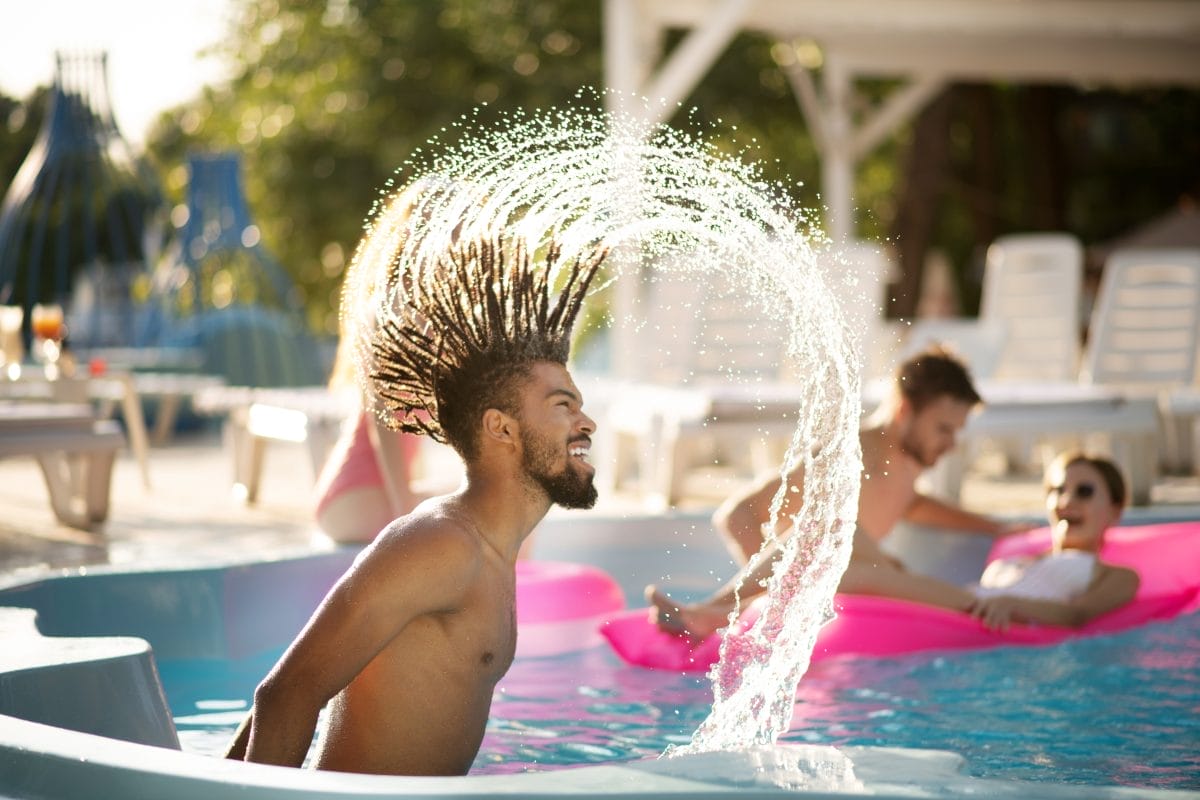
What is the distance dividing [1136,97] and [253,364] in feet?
57.3

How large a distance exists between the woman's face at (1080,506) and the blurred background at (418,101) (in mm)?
11009

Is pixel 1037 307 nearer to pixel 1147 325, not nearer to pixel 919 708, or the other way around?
pixel 1147 325

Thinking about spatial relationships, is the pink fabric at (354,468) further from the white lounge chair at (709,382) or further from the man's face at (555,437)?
the man's face at (555,437)

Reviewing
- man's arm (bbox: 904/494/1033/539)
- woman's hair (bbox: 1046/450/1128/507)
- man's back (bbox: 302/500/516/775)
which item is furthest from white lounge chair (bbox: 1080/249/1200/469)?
man's back (bbox: 302/500/516/775)

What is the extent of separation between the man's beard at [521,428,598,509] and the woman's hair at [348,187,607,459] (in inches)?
2.7

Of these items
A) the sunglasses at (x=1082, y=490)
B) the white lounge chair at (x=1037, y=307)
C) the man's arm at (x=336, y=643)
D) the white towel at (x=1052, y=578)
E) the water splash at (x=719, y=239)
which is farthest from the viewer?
the white lounge chair at (x=1037, y=307)

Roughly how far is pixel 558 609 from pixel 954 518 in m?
1.57

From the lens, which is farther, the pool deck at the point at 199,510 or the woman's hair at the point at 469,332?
the pool deck at the point at 199,510

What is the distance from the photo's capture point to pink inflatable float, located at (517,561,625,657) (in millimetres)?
5000

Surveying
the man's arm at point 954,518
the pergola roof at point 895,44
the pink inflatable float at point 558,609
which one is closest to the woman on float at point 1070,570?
the man's arm at point 954,518

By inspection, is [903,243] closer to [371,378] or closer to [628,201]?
[628,201]

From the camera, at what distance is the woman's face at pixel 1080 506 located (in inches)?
210

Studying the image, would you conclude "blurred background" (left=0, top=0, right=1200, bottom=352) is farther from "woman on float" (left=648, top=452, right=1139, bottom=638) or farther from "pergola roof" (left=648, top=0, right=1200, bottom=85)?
"woman on float" (left=648, top=452, right=1139, bottom=638)

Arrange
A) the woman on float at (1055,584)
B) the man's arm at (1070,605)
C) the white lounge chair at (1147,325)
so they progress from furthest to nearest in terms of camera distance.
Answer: the white lounge chair at (1147,325)
the man's arm at (1070,605)
the woman on float at (1055,584)
